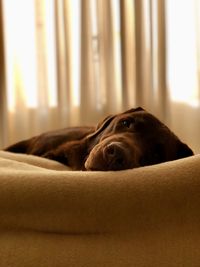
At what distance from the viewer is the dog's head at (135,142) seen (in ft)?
3.83

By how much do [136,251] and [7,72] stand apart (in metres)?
2.03

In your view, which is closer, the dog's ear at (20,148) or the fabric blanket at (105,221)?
the fabric blanket at (105,221)

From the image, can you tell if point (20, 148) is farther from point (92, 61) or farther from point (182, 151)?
point (92, 61)

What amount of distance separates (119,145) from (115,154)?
0.05 meters

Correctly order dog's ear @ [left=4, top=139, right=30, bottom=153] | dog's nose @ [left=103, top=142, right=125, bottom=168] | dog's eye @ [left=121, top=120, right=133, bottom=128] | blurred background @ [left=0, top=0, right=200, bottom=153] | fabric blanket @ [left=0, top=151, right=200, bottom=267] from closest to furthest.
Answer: fabric blanket @ [left=0, top=151, right=200, bottom=267]
dog's nose @ [left=103, top=142, right=125, bottom=168]
dog's eye @ [left=121, top=120, right=133, bottom=128]
dog's ear @ [left=4, top=139, right=30, bottom=153]
blurred background @ [left=0, top=0, right=200, bottom=153]

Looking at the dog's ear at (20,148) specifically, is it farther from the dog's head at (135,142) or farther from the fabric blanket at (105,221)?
the fabric blanket at (105,221)

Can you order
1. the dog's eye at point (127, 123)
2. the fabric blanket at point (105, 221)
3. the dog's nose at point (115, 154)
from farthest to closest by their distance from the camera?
the dog's eye at point (127, 123)
the dog's nose at point (115, 154)
the fabric blanket at point (105, 221)

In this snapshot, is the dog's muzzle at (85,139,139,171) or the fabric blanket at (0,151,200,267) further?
the dog's muzzle at (85,139,139,171)

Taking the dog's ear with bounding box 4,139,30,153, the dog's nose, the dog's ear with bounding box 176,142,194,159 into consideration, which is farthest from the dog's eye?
the dog's ear with bounding box 4,139,30,153

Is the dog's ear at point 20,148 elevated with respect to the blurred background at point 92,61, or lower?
lower

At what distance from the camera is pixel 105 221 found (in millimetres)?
918

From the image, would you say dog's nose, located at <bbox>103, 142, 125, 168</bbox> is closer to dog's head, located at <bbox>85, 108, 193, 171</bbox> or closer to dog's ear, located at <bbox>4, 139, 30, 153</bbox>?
dog's head, located at <bbox>85, 108, 193, 171</bbox>

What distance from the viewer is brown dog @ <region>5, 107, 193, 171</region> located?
45.1 inches

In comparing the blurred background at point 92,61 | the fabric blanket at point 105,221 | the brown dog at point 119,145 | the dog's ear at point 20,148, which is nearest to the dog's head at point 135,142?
the brown dog at point 119,145
